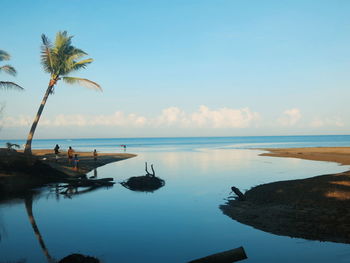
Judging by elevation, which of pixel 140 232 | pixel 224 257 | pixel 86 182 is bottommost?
pixel 140 232

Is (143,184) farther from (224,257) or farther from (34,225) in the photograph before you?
(224,257)

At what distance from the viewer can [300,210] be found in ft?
49.8

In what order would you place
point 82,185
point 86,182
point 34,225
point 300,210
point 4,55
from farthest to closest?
point 4,55 → point 82,185 → point 86,182 → point 300,210 → point 34,225

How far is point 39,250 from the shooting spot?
36.9 feet

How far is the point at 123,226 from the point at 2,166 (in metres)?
17.5

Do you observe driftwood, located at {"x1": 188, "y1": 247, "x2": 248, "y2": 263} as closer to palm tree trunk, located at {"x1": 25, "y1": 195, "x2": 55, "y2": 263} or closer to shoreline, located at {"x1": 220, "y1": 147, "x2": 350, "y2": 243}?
shoreline, located at {"x1": 220, "y1": 147, "x2": 350, "y2": 243}

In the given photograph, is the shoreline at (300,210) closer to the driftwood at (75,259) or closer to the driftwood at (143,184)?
the driftwood at (75,259)

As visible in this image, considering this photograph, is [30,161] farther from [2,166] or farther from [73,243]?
[73,243]

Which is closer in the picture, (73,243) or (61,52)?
(73,243)

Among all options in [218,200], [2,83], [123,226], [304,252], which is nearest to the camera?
[304,252]

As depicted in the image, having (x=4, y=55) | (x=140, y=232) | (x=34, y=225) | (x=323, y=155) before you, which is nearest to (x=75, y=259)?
(x=140, y=232)

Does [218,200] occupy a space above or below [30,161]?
below

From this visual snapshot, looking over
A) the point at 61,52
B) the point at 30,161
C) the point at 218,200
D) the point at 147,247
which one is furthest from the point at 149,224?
the point at 61,52

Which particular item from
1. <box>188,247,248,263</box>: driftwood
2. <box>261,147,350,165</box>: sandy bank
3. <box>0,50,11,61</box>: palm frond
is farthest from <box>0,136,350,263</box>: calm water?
<box>261,147,350,165</box>: sandy bank
